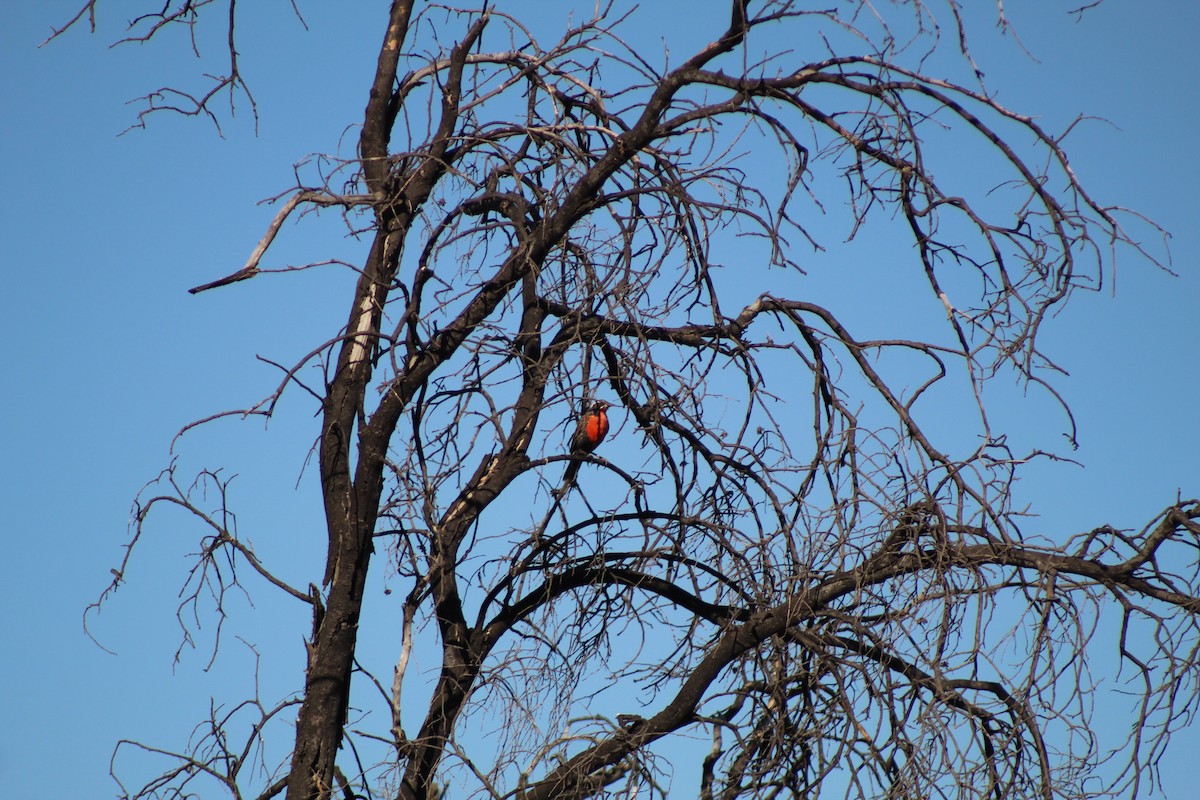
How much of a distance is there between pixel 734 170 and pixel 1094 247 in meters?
1.40

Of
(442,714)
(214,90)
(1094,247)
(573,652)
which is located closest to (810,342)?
(1094,247)

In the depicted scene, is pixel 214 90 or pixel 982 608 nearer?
pixel 982 608

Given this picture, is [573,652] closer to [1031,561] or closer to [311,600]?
[311,600]

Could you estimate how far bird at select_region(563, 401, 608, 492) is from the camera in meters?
5.58

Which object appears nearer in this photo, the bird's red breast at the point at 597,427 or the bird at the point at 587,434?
the bird at the point at 587,434

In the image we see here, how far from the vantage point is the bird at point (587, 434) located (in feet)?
18.3

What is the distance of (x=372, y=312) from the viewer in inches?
214

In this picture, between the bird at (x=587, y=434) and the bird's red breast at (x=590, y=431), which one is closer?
the bird at (x=587, y=434)

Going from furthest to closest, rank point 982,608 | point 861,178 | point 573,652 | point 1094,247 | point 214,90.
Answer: point 214,90 → point 573,652 → point 861,178 → point 1094,247 → point 982,608

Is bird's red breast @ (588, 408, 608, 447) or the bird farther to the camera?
bird's red breast @ (588, 408, 608, 447)

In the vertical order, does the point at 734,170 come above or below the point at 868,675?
above

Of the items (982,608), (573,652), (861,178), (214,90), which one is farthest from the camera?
(214,90)

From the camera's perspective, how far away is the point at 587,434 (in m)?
5.86

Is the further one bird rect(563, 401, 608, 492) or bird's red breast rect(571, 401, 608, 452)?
bird's red breast rect(571, 401, 608, 452)
